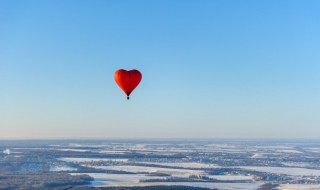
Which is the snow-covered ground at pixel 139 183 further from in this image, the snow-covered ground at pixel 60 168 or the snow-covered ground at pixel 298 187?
the snow-covered ground at pixel 60 168

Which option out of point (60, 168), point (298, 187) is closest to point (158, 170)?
point (60, 168)

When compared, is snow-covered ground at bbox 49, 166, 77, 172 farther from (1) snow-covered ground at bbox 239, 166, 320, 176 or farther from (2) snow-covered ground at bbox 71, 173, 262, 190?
(1) snow-covered ground at bbox 239, 166, 320, 176

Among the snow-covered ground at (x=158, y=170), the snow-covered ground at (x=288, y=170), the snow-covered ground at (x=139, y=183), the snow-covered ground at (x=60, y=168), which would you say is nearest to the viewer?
the snow-covered ground at (x=139, y=183)

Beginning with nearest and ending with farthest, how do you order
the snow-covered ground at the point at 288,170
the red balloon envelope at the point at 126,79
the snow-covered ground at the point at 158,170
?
the red balloon envelope at the point at 126,79 → the snow-covered ground at the point at 158,170 → the snow-covered ground at the point at 288,170

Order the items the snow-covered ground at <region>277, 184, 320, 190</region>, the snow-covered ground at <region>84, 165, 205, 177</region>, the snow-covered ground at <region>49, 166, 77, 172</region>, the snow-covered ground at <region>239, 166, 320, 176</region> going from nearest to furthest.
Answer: the snow-covered ground at <region>277, 184, 320, 190</region>
the snow-covered ground at <region>84, 165, 205, 177</region>
the snow-covered ground at <region>239, 166, 320, 176</region>
the snow-covered ground at <region>49, 166, 77, 172</region>

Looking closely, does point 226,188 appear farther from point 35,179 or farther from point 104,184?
point 35,179

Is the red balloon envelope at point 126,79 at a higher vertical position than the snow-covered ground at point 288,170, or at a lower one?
higher

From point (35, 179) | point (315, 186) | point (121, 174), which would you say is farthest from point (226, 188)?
point (35, 179)

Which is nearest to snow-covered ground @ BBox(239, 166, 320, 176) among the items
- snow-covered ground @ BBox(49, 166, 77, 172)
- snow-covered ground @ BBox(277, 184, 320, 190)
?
snow-covered ground @ BBox(277, 184, 320, 190)

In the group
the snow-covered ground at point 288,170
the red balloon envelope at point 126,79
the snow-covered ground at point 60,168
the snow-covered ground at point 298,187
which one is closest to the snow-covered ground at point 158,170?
the snow-covered ground at point 60,168

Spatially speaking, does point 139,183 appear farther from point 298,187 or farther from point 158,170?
point 158,170

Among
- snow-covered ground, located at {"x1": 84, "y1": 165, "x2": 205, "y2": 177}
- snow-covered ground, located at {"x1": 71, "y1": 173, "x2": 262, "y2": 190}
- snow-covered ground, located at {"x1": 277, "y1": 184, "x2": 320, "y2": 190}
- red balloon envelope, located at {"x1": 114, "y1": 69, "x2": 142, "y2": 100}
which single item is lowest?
snow-covered ground, located at {"x1": 277, "y1": 184, "x2": 320, "y2": 190}
